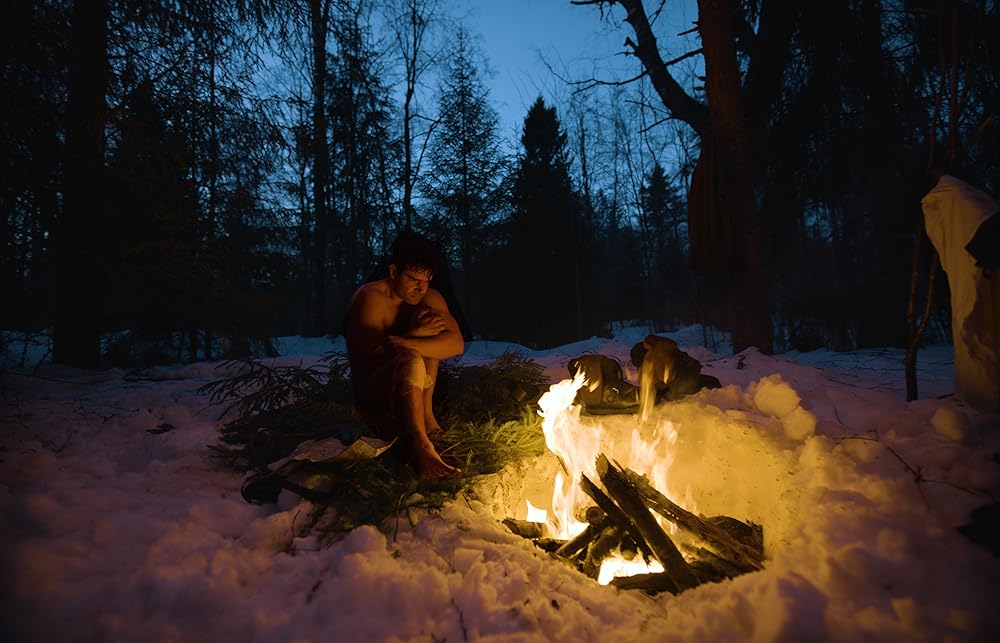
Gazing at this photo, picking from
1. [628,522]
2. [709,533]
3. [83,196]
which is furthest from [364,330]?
[83,196]

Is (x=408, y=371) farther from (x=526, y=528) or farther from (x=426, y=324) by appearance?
(x=526, y=528)

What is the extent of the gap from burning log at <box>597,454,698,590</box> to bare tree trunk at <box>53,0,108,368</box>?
466 cm

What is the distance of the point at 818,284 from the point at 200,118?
12.4m

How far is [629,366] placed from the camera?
192 inches

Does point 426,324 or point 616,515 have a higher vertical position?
point 426,324

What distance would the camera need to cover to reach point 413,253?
9.52 ft

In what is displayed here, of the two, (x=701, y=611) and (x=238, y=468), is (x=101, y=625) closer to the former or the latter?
(x=238, y=468)

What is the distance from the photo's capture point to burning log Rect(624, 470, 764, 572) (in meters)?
2.11

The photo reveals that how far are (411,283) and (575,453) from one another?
1.49 meters

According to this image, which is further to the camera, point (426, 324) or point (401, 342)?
A: point (426, 324)

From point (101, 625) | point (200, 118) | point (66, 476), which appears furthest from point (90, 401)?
point (101, 625)

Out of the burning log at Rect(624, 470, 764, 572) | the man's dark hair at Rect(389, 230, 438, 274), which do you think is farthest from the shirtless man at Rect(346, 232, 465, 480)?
the burning log at Rect(624, 470, 764, 572)

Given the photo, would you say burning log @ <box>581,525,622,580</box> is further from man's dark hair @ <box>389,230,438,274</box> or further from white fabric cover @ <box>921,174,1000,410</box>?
white fabric cover @ <box>921,174,1000,410</box>

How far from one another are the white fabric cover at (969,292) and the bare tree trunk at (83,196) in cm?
589
